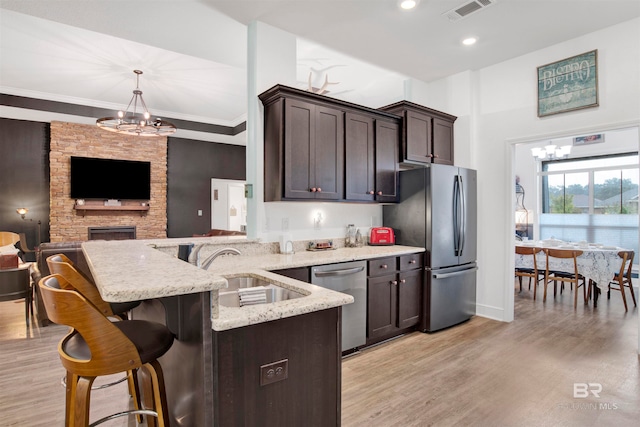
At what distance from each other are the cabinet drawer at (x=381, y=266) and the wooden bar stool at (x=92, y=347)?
212 cm

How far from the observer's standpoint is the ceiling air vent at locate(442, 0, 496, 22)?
9.76 feet

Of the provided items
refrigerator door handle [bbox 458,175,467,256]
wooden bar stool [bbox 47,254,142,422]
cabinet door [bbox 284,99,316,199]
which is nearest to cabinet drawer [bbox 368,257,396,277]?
cabinet door [bbox 284,99,316,199]

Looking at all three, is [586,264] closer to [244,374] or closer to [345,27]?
[345,27]

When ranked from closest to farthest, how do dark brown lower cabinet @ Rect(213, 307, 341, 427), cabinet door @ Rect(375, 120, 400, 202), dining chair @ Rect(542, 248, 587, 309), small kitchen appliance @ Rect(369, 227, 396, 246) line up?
dark brown lower cabinet @ Rect(213, 307, 341, 427), cabinet door @ Rect(375, 120, 400, 202), small kitchen appliance @ Rect(369, 227, 396, 246), dining chair @ Rect(542, 248, 587, 309)

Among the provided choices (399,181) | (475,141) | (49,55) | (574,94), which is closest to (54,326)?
(49,55)

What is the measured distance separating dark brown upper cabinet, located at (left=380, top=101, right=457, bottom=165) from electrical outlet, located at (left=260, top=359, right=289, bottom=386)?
10.3 feet

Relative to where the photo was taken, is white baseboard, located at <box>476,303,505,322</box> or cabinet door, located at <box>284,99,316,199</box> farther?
white baseboard, located at <box>476,303,505,322</box>

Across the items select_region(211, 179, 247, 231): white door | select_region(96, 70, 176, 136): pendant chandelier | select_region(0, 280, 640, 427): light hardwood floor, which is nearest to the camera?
select_region(0, 280, 640, 427): light hardwood floor

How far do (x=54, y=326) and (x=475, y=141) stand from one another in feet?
17.4

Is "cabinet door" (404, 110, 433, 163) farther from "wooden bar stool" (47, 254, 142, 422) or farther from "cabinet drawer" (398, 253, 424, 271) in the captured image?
"wooden bar stool" (47, 254, 142, 422)

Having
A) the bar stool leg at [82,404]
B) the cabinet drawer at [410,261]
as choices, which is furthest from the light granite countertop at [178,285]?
the cabinet drawer at [410,261]

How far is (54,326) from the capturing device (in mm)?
3920

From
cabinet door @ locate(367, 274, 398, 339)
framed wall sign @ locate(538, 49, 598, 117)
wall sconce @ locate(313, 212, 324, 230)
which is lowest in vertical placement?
cabinet door @ locate(367, 274, 398, 339)

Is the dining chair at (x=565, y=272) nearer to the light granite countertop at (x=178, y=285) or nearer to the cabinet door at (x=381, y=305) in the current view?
the cabinet door at (x=381, y=305)
